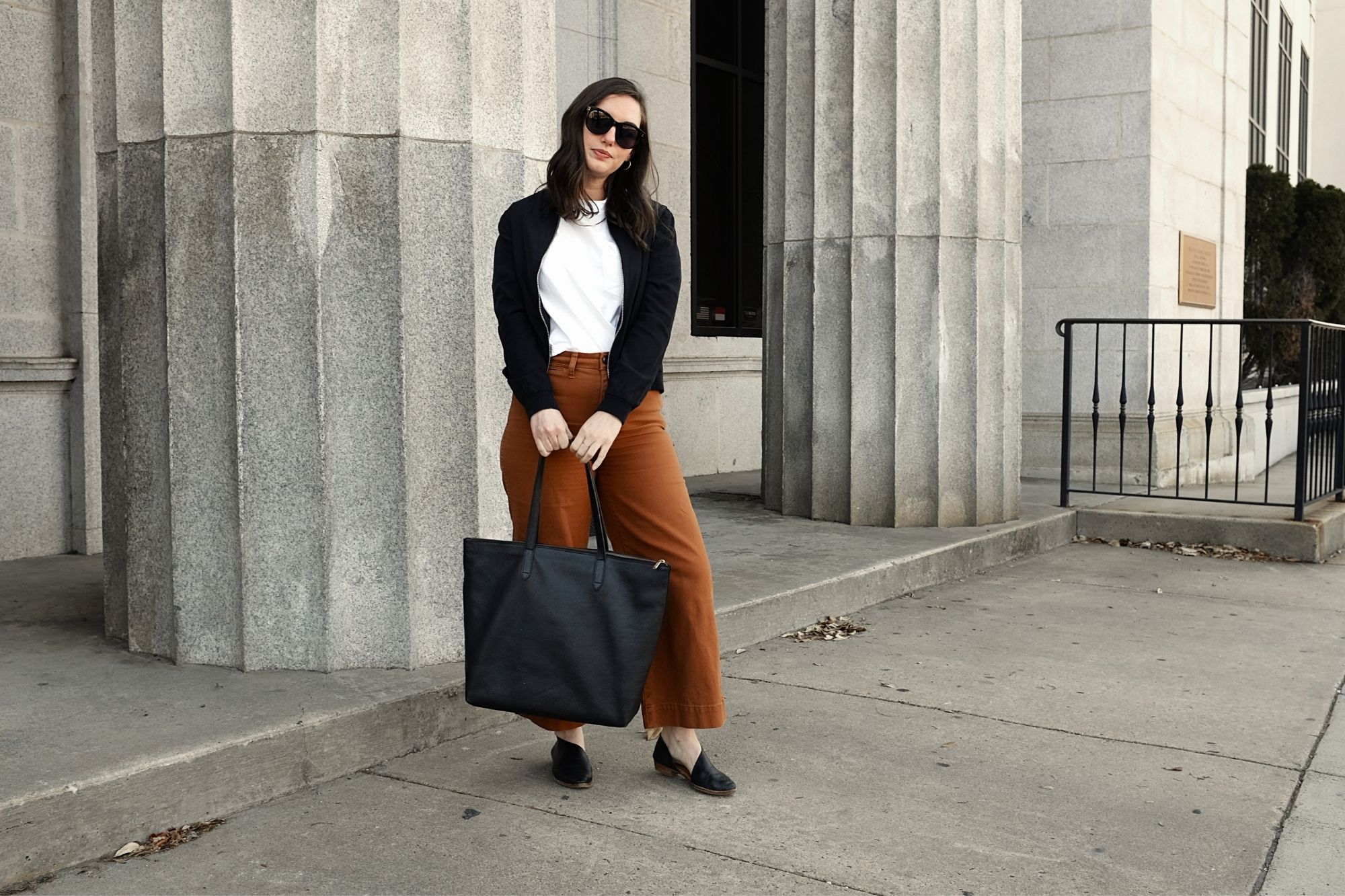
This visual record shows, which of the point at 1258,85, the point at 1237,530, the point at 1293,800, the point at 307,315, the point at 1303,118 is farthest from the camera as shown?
the point at 1303,118

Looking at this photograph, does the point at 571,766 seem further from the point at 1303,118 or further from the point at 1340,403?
the point at 1303,118

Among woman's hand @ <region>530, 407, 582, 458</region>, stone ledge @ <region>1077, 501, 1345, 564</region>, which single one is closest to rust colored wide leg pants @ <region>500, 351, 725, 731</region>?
woman's hand @ <region>530, 407, 582, 458</region>

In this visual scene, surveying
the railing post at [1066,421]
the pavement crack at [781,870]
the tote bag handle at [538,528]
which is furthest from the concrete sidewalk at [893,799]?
the railing post at [1066,421]

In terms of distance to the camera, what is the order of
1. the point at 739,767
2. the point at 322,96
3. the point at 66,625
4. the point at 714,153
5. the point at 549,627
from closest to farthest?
the point at 549,627 < the point at 739,767 < the point at 322,96 < the point at 66,625 < the point at 714,153

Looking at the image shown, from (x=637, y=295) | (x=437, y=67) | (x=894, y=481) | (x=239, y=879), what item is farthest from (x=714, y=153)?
(x=239, y=879)

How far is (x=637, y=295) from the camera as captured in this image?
3.65 m

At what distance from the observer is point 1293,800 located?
3791mm

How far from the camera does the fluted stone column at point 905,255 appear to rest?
8.05 metres

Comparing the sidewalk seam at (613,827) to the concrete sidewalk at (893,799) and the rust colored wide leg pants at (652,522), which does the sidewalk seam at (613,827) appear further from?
the rust colored wide leg pants at (652,522)

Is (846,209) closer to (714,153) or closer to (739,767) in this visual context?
(714,153)

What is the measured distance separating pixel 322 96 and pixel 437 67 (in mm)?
410

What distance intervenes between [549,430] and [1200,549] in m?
6.56

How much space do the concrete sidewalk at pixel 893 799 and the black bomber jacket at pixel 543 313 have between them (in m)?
1.13

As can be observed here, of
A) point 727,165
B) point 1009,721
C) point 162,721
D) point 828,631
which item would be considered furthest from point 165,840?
point 727,165
